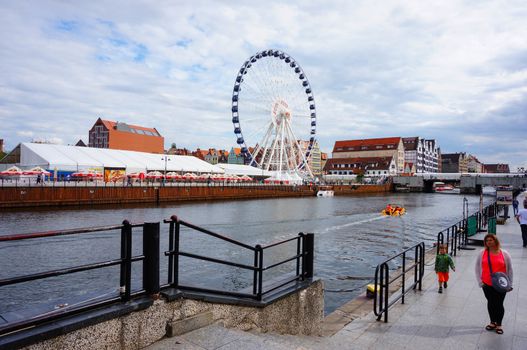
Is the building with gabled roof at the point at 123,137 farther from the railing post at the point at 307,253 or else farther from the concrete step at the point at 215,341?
the concrete step at the point at 215,341

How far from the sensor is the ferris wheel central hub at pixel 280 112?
63.1m

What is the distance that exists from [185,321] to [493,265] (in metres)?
4.91

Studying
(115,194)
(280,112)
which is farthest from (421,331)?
(280,112)

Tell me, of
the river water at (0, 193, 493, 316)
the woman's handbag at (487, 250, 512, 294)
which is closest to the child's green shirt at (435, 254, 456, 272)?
the woman's handbag at (487, 250, 512, 294)

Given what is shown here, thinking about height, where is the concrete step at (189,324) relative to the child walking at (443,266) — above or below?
above

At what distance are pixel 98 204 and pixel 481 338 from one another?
133 ft

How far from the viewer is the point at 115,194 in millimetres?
43938

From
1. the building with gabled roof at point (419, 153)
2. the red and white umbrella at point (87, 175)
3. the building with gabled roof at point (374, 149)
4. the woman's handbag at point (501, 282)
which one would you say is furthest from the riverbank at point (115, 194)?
the building with gabled roof at point (419, 153)

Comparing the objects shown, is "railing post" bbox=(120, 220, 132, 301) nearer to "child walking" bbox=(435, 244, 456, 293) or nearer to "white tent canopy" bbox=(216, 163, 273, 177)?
"child walking" bbox=(435, 244, 456, 293)

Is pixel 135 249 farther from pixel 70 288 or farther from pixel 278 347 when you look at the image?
pixel 278 347

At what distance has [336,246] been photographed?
70.6 ft

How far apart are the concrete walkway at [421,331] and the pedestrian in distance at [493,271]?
0.25 meters

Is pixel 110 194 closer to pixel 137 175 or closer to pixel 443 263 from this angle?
pixel 137 175

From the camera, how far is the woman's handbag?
6344 millimetres
